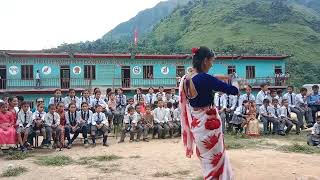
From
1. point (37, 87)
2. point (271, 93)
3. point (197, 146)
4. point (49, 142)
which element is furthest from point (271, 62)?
point (197, 146)

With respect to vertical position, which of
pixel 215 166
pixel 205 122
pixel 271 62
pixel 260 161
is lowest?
pixel 260 161

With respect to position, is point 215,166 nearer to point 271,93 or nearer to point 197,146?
point 197,146

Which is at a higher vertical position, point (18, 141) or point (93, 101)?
point (93, 101)

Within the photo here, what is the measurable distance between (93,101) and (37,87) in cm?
1707

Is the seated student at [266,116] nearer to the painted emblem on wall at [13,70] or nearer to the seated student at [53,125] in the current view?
the seated student at [53,125]

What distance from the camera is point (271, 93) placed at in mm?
14367

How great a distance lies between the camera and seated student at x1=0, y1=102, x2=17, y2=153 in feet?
33.1

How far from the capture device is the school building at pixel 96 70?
95.5ft

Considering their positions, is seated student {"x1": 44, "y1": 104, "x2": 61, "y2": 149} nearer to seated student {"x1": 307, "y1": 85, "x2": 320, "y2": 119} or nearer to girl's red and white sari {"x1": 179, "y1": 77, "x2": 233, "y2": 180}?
girl's red and white sari {"x1": 179, "y1": 77, "x2": 233, "y2": 180}

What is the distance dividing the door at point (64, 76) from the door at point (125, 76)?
3932 millimetres

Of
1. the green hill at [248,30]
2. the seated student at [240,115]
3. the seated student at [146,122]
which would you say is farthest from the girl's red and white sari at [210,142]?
the green hill at [248,30]

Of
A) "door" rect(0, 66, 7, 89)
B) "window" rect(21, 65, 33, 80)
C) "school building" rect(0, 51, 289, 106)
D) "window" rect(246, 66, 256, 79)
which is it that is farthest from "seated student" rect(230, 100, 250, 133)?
"window" rect(246, 66, 256, 79)

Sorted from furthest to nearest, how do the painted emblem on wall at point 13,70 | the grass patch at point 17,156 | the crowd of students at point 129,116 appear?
the painted emblem on wall at point 13,70 → the crowd of students at point 129,116 → the grass patch at point 17,156

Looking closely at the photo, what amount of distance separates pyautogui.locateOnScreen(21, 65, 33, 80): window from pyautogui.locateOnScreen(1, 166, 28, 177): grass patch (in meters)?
22.3
